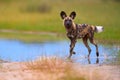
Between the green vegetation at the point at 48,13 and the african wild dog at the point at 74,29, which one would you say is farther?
the green vegetation at the point at 48,13

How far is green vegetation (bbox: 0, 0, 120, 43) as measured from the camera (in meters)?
30.0

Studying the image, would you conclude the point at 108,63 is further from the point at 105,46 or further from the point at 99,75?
the point at 105,46

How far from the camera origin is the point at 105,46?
50.9 ft

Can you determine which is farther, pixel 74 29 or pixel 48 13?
pixel 48 13

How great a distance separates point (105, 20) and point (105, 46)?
15078 millimetres

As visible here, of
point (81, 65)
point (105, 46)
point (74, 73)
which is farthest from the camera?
point (105, 46)

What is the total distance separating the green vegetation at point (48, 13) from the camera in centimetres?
3000

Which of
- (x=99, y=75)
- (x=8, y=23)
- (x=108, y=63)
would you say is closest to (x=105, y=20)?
(x=8, y=23)

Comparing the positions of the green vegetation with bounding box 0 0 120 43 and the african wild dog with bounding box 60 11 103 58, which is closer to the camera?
the african wild dog with bounding box 60 11 103 58

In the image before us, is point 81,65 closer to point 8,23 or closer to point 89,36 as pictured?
point 89,36

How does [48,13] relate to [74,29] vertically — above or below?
above

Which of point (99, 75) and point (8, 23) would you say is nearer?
point (99, 75)

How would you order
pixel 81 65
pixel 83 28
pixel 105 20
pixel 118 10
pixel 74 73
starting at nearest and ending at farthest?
pixel 74 73, pixel 81 65, pixel 83 28, pixel 105 20, pixel 118 10

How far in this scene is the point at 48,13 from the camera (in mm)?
33156
